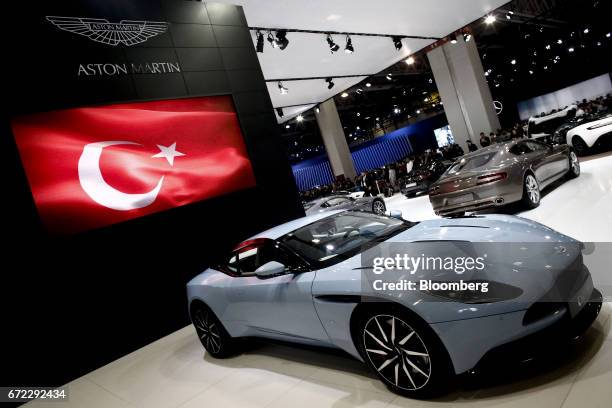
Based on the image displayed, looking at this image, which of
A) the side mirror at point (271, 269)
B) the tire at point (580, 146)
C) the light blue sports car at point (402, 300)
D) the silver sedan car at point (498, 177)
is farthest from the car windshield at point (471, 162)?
the tire at point (580, 146)

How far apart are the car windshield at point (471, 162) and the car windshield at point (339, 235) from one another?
340cm

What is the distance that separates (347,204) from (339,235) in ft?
24.1

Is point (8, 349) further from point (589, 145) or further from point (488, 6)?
point (488, 6)

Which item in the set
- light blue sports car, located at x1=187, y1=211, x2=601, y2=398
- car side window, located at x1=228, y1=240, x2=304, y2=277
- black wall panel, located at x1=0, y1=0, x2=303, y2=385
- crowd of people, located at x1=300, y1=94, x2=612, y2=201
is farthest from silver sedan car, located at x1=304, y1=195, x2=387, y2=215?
light blue sports car, located at x1=187, y1=211, x2=601, y2=398

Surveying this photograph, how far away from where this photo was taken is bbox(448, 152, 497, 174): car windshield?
6.11 metres

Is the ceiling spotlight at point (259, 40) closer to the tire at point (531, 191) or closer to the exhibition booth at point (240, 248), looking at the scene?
the exhibition booth at point (240, 248)

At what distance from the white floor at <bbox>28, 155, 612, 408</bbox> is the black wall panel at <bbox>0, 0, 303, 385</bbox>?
46 centimetres

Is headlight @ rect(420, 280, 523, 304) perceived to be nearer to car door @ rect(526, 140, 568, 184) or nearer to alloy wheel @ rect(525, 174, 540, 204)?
alloy wheel @ rect(525, 174, 540, 204)

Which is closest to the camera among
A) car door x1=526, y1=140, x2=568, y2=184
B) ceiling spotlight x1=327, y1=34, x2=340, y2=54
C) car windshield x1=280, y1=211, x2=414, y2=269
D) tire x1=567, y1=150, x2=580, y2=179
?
car windshield x1=280, y1=211, x2=414, y2=269

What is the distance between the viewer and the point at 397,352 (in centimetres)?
223

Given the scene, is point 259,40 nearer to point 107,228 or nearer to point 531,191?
point 107,228

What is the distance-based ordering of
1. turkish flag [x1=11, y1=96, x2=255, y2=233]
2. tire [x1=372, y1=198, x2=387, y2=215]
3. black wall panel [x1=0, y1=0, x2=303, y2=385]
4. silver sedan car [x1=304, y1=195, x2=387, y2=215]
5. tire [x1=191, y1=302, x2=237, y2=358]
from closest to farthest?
tire [x1=191, y1=302, x2=237, y2=358], black wall panel [x1=0, y1=0, x2=303, y2=385], turkish flag [x1=11, y1=96, x2=255, y2=233], silver sedan car [x1=304, y1=195, x2=387, y2=215], tire [x1=372, y1=198, x2=387, y2=215]

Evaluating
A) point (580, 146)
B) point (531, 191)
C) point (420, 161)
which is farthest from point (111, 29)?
point (420, 161)

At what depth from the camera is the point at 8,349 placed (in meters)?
4.55
